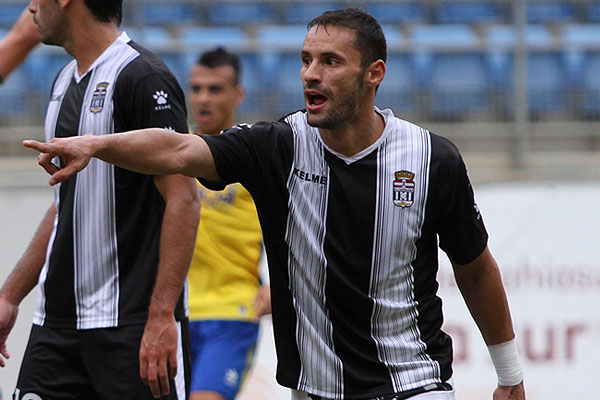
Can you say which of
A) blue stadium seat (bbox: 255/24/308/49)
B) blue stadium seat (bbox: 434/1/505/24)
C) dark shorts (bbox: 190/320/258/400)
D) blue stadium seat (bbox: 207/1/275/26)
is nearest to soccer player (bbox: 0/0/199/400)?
dark shorts (bbox: 190/320/258/400)

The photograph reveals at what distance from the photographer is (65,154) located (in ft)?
8.73

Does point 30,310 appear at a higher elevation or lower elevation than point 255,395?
higher

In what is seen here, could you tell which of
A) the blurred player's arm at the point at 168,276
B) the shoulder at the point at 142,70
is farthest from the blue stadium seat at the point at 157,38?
the blurred player's arm at the point at 168,276

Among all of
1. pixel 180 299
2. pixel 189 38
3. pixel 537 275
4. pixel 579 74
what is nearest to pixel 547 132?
pixel 579 74

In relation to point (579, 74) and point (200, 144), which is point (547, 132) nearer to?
point (579, 74)

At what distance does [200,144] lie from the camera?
3109mm

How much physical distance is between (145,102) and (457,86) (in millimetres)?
5306

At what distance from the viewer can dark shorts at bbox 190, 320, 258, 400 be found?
5109mm

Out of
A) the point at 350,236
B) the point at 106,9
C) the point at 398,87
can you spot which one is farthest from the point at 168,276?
the point at 398,87

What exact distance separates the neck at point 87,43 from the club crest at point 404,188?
1.31 metres

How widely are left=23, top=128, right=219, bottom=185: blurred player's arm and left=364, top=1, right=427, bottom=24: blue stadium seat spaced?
6.04 meters

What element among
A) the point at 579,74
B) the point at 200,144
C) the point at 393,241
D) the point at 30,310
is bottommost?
the point at 30,310

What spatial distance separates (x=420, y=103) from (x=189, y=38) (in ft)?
7.06

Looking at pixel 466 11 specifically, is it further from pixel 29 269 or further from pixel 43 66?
pixel 29 269
